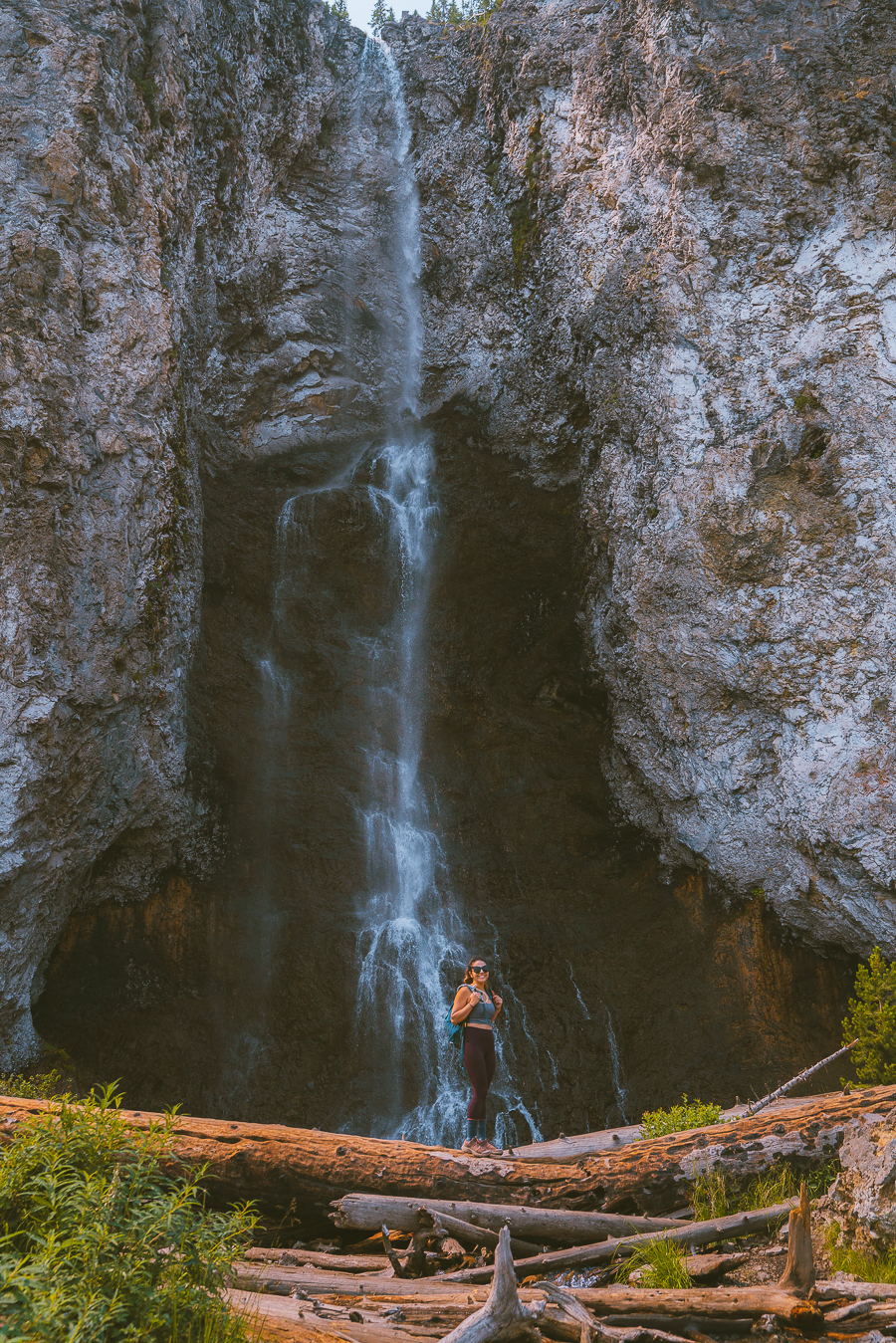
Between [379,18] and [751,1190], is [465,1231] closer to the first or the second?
[751,1190]

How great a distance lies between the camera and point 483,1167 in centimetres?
521

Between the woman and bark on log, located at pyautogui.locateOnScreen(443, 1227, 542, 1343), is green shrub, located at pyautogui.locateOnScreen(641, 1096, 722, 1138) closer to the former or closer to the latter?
the woman

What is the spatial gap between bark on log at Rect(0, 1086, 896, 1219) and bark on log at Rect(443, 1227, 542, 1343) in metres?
1.67

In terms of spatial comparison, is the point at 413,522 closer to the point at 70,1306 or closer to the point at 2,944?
the point at 2,944

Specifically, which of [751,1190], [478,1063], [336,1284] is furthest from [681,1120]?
[336,1284]

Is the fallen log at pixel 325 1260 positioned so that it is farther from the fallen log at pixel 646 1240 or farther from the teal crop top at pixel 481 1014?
the teal crop top at pixel 481 1014

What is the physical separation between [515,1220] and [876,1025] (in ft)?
17.2

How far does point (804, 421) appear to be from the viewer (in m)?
12.0

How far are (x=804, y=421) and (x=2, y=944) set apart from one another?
1301 centimetres

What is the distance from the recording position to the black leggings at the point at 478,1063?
6475mm

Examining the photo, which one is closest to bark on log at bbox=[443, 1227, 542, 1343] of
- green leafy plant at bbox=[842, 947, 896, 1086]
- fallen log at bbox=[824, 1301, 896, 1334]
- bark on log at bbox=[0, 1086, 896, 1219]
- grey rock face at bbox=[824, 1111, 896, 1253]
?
fallen log at bbox=[824, 1301, 896, 1334]

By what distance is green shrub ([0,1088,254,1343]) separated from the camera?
8.77ft

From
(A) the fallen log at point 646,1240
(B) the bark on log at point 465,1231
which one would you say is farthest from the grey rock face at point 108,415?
(A) the fallen log at point 646,1240

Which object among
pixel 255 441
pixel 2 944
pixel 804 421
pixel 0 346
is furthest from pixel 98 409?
pixel 804 421
